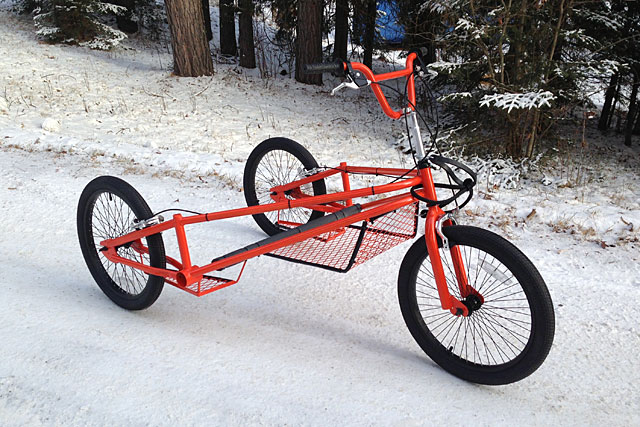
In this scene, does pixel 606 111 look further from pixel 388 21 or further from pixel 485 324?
pixel 485 324

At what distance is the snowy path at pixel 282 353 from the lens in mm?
2068

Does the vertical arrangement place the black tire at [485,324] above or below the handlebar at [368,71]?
below

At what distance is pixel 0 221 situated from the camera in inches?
155

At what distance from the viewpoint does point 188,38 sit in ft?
30.7

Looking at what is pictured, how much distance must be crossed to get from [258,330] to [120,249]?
97 cm

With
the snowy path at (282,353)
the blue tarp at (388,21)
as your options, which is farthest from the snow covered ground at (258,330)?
the blue tarp at (388,21)

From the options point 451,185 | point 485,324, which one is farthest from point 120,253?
point 485,324

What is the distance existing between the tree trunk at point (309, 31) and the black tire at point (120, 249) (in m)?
7.51

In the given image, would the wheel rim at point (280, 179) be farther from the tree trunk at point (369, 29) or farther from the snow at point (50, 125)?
the tree trunk at point (369, 29)

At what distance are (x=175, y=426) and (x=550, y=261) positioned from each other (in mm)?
2686

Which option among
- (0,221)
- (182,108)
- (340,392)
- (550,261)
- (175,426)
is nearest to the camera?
(175,426)

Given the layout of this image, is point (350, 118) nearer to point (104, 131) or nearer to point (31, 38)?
point (104, 131)

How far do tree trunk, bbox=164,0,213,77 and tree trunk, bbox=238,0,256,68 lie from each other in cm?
151

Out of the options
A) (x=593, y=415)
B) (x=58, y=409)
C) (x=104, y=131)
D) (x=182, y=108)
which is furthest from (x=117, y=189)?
(x=182, y=108)
